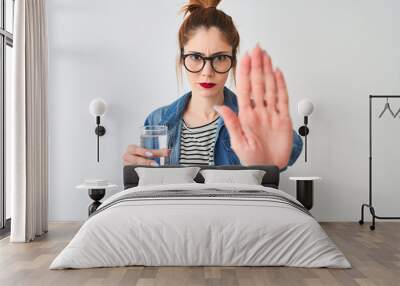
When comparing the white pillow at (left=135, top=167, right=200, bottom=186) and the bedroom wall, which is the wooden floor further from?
the bedroom wall

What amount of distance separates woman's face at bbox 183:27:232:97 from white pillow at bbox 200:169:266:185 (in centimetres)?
117

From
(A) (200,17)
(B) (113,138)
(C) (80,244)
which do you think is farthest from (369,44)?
(C) (80,244)

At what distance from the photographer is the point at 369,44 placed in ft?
23.6

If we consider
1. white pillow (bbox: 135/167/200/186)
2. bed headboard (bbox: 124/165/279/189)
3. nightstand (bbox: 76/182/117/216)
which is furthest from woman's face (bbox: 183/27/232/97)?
Result: nightstand (bbox: 76/182/117/216)

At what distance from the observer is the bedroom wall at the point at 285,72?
7160 mm

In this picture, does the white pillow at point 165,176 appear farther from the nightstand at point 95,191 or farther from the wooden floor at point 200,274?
the wooden floor at point 200,274

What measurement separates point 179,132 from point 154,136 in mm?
328

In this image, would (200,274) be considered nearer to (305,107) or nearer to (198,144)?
(198,144)

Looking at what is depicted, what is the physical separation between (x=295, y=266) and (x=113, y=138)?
11.5ft

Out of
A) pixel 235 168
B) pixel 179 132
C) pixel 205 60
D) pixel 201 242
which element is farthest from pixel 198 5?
pixel 201 242

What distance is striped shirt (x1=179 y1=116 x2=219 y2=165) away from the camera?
698cm

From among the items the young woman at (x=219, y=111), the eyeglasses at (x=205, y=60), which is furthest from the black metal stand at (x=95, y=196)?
the eyeglasses at (x=205, y=60)

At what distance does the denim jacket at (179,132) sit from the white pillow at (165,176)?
1.55 feet

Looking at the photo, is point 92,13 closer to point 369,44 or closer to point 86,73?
point 86,73
